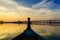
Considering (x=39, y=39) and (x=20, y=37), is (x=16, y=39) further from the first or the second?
(x=39, y=39)

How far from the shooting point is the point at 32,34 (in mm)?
9688

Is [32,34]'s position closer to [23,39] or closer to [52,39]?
[23,39]

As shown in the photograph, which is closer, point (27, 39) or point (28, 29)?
point (27, 39)

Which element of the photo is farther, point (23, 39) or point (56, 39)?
point (56, 39)

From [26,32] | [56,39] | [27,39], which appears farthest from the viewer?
[56,39]

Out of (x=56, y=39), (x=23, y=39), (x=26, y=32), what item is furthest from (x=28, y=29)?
(x=56, y=39)

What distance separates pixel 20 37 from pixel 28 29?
879mm

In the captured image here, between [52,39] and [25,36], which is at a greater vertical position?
[25,36]

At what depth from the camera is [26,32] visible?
9820 millimetres

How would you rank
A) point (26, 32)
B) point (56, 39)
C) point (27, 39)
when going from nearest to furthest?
point (27, 39) < point (26, 32) < point (56, 39)

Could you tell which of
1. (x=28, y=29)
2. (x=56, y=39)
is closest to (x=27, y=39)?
(x=28, y=29)

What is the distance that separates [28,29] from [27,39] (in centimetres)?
104

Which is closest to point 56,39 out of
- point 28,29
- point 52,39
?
point 52,39

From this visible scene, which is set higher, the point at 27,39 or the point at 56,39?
the point at 27,39
